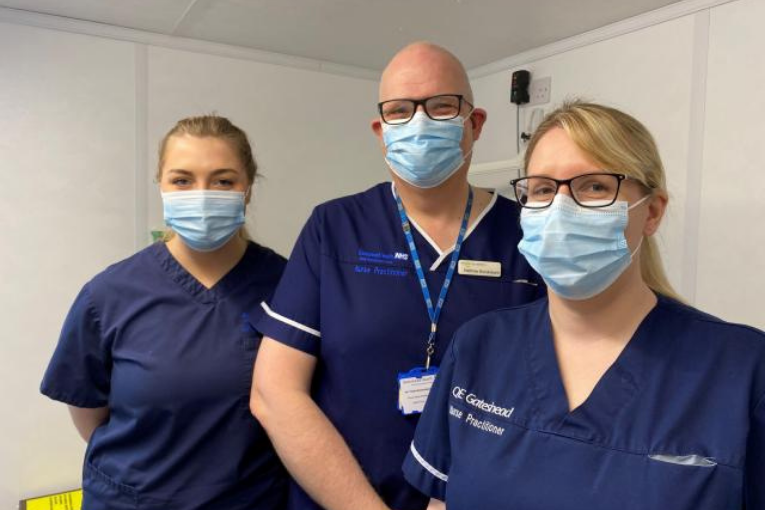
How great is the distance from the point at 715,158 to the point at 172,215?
5.82 feet

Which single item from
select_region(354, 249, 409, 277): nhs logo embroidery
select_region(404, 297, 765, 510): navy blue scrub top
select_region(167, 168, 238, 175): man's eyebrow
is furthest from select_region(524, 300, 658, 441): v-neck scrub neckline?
select_region(167, 168, 238, 175): man's eyebrow

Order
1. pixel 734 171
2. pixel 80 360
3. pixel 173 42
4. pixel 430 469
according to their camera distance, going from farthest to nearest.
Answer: pixel 173 42 → pixel 734 171 → pixel 80 360 → pixel 430 469

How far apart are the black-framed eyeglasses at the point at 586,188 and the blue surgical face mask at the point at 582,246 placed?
0.01 m

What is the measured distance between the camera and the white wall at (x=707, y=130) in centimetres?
183

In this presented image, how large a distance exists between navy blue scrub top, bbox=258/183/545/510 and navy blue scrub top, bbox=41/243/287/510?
0.40 ft

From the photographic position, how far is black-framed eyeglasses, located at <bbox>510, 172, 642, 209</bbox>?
90cm

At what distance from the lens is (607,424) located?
83cm

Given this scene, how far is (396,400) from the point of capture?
1.17m

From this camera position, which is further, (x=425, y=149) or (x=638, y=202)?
(x=425, y=149)

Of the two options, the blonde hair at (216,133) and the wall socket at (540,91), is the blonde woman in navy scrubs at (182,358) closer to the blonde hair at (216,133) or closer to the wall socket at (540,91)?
the blonde hair at (216,133)

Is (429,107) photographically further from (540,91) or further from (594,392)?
(540,91)

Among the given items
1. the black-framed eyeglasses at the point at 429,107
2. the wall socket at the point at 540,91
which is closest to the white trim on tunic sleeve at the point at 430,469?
the black-framed eyeglasses at the point at 429,107

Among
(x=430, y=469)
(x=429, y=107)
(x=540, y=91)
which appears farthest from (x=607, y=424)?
(x=540, y=91)

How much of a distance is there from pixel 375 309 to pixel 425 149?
1.19 feet
